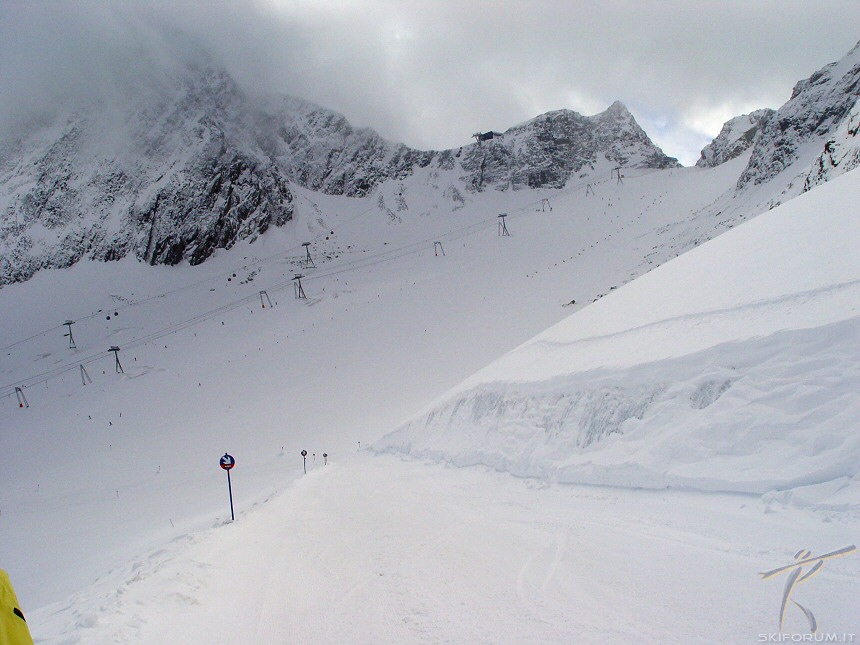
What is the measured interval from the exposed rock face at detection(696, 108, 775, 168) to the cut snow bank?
84475mm

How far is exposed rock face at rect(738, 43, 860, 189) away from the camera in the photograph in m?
39.5

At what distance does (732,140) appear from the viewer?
83.7 metres

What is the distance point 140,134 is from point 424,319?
6748 cm

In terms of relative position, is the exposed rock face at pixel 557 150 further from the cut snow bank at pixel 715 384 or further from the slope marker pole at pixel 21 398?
the cut snow bank at pixel 715 384

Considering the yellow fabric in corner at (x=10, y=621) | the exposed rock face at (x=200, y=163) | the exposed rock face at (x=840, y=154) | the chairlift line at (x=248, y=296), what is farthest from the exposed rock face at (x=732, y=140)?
the yellow fabric in corner at (x=10, y=621)

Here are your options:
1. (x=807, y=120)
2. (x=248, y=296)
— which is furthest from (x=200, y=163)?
(x=807, y=120)

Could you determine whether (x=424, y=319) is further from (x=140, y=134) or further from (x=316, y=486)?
(x=140, y=134)

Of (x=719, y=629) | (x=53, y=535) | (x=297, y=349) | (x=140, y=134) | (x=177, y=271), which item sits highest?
(x=140, y=134)

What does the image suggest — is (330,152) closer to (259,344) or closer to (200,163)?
(200,163)

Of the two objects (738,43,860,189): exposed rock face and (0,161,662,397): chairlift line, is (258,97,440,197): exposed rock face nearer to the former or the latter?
(0,161,662,397): chairlift line

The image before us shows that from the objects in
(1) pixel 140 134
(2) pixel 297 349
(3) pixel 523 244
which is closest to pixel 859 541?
(2) pixel 297 349

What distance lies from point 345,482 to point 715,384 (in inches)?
373

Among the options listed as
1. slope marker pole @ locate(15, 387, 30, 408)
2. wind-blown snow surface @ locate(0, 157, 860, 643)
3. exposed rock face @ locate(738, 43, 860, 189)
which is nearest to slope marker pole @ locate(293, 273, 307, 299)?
wind-blown snow surface @ locate(0, 157, 860, 643)

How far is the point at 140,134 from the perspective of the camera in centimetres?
7625
